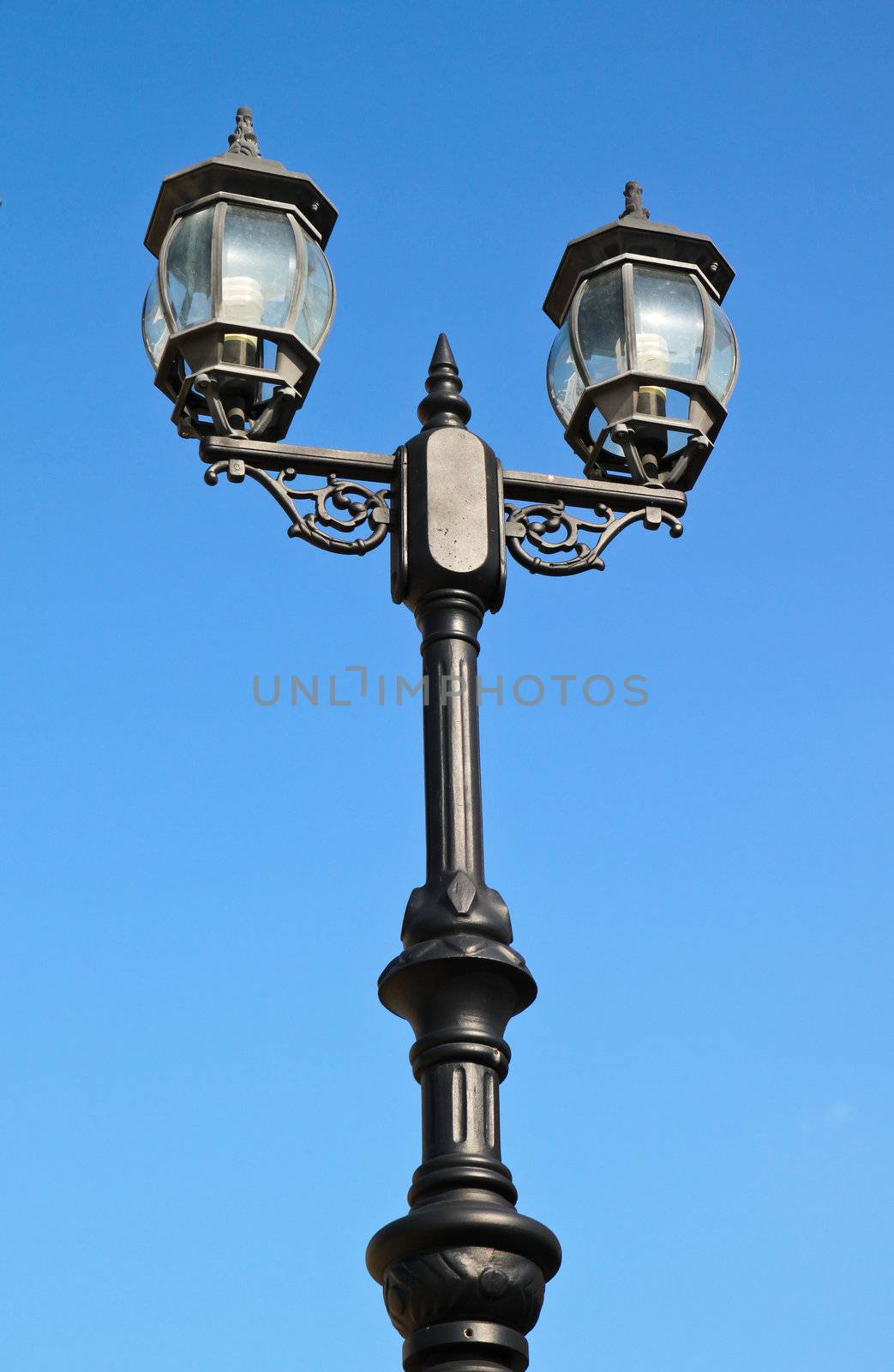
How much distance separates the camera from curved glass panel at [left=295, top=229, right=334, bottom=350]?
5672 mm

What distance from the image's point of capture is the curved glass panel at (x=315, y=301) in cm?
567

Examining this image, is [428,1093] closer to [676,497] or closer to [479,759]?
[479,759]

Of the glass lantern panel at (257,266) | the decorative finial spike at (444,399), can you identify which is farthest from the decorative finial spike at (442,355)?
the glass lantern panel at (257,266)

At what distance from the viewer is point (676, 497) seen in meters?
5.86

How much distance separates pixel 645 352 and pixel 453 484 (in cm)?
84

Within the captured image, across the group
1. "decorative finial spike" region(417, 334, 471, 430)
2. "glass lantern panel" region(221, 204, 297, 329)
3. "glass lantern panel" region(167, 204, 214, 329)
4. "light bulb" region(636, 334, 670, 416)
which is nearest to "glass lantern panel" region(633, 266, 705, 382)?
"light bulb" region(636, 334, 670, 416)

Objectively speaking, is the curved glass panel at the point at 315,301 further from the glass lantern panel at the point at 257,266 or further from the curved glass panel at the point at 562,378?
the curved glass panel at the point at 562,378

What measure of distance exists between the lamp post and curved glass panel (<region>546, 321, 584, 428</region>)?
0.4 inches

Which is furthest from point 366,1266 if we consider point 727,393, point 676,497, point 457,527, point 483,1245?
point 727,393

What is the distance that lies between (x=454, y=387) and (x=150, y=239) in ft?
3.38

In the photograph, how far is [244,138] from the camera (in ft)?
19.7

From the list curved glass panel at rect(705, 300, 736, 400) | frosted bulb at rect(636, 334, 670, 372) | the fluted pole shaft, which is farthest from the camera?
curved glass panel at rect(705, 300, 736, 400)

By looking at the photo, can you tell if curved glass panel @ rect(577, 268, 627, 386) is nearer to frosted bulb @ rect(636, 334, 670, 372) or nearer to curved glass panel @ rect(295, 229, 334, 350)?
frosted bulb @ rect(636, 334, 670, 372)

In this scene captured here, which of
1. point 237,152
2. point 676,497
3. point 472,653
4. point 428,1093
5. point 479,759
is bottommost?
point 428,1093
